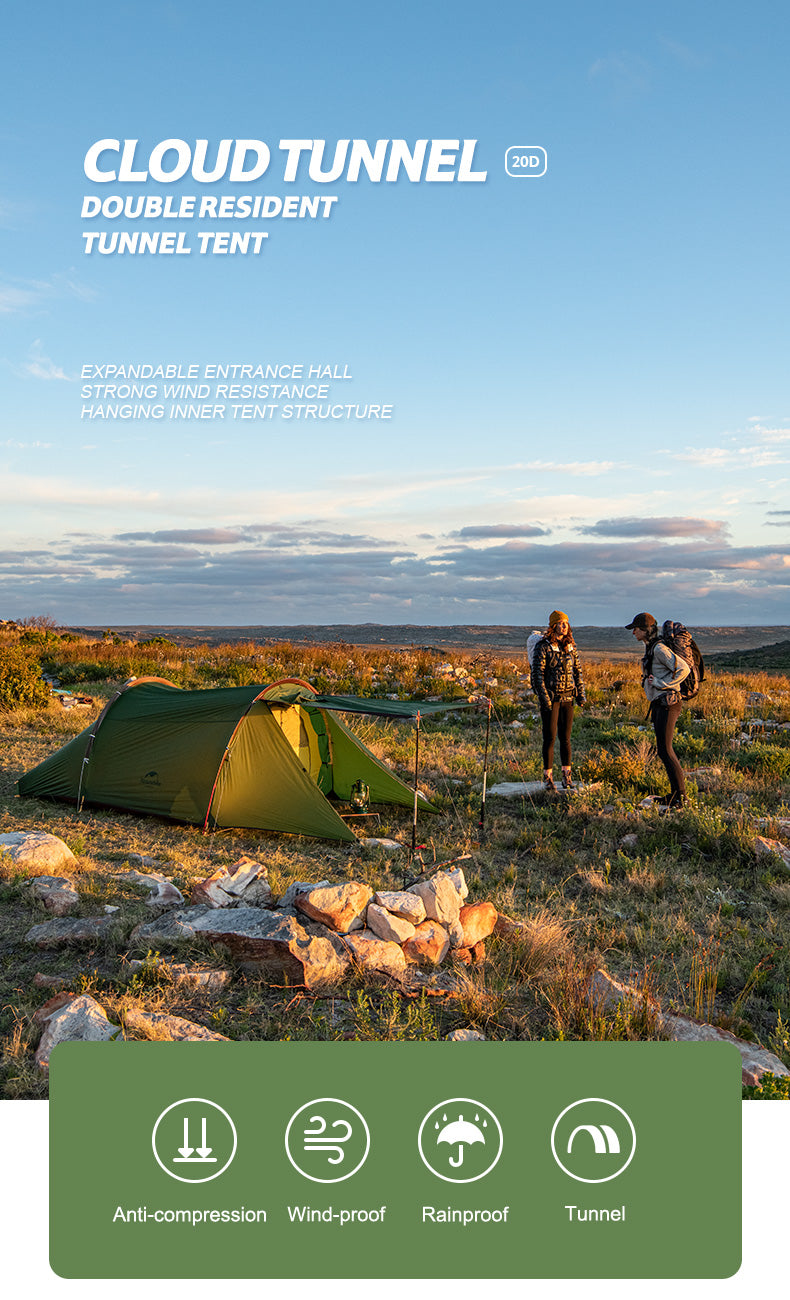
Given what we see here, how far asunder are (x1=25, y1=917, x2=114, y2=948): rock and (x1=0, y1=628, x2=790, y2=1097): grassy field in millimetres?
75

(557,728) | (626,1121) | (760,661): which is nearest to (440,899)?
(626,1121)

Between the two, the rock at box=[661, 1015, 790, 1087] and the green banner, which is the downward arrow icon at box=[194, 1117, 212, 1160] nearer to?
the green banner

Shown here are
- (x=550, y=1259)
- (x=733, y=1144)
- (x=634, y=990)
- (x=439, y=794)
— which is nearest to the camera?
(x=550, y=1259)

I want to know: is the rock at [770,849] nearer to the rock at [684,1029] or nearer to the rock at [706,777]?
the rock at [706,777]

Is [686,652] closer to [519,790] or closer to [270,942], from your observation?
[519,790]

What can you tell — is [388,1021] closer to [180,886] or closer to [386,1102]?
[386,1102]

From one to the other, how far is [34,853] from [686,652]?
7.15 m

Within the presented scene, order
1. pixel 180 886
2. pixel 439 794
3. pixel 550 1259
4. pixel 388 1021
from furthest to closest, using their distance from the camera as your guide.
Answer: pixel 439 794 < pixel 180 886 < pixel 388 1021 < pixel 550 1259

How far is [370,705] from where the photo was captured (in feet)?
29.8

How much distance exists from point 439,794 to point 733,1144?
8.73 meters

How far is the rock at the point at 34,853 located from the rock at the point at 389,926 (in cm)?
315

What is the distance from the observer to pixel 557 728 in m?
11.1

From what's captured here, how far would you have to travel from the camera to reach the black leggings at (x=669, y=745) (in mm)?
9570

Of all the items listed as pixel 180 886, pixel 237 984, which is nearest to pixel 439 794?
pixel 180 886
